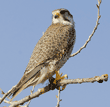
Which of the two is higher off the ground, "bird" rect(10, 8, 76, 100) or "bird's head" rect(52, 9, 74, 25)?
"bird's head" rect(52, 9, 74, 25)

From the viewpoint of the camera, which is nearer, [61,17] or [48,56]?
[48,56]

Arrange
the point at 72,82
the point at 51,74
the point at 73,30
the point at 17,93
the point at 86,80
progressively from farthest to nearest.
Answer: the point at 73,30, the point at 51,74, the point at 17,93, the point at 72,82, the point at 86,80

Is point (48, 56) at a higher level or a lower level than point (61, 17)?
lower

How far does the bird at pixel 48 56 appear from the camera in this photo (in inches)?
154

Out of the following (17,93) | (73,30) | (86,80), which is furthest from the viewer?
(73,30)

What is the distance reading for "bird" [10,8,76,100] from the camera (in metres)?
3.90

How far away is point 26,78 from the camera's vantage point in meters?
3.89

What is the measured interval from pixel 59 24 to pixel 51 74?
4.62ft

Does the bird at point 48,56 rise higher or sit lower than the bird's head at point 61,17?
lower

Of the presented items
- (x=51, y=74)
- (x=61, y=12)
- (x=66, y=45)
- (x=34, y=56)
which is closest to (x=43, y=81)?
(x=51, y=74)

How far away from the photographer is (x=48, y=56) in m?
4.03

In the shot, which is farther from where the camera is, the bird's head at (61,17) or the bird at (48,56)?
the bird's head at (61,17)

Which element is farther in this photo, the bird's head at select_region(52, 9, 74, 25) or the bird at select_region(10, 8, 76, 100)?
the bird's head at select_region(52, 9, 74, 25)

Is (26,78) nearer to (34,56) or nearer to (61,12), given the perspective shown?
(34,56)
